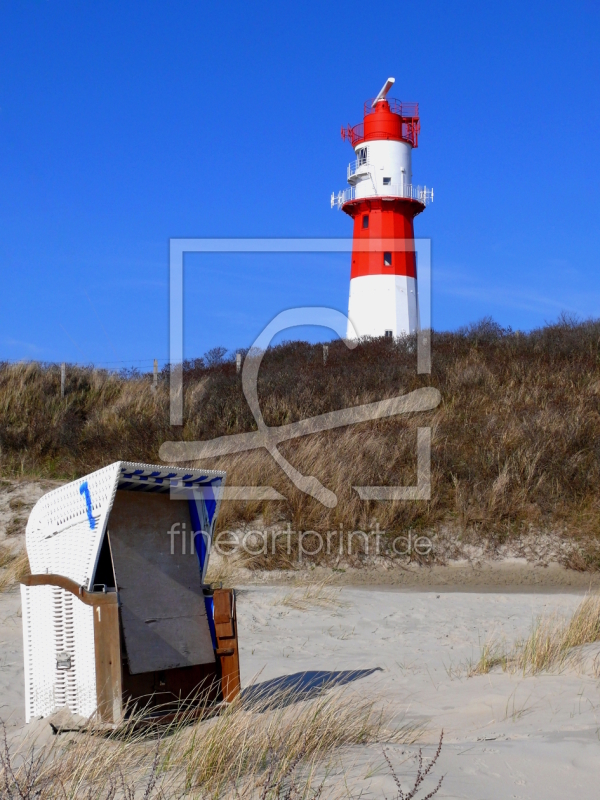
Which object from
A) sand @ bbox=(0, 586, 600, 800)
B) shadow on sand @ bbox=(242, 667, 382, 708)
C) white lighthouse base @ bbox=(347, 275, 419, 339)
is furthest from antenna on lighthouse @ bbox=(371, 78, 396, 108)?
shadow on sand @ bbox=(242, 667, 382, 708)

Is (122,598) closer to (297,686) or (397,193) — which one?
(297,686)

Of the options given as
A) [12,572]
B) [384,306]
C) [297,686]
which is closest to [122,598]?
[297,686]

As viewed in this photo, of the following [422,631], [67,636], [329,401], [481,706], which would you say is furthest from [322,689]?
[329,401]

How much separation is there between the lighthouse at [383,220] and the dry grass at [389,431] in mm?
7738

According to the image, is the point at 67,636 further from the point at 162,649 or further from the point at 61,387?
the point at 61,387

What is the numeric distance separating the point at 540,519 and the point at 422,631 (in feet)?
13.7

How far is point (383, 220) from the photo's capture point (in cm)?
2589

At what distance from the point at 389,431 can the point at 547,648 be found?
730 centimetres

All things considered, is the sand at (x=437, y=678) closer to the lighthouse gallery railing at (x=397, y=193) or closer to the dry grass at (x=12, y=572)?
the dry grass at (x=12, y=572)

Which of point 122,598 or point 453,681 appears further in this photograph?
point 453,681

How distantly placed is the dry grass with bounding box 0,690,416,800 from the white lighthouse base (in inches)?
836

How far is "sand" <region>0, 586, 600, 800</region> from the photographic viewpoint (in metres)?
3.14

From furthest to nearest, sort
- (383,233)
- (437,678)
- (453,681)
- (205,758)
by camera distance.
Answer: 1. (383,233)
2. (437,678)
3. (453,681)
4. (205,758)

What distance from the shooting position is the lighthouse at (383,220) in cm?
2502
